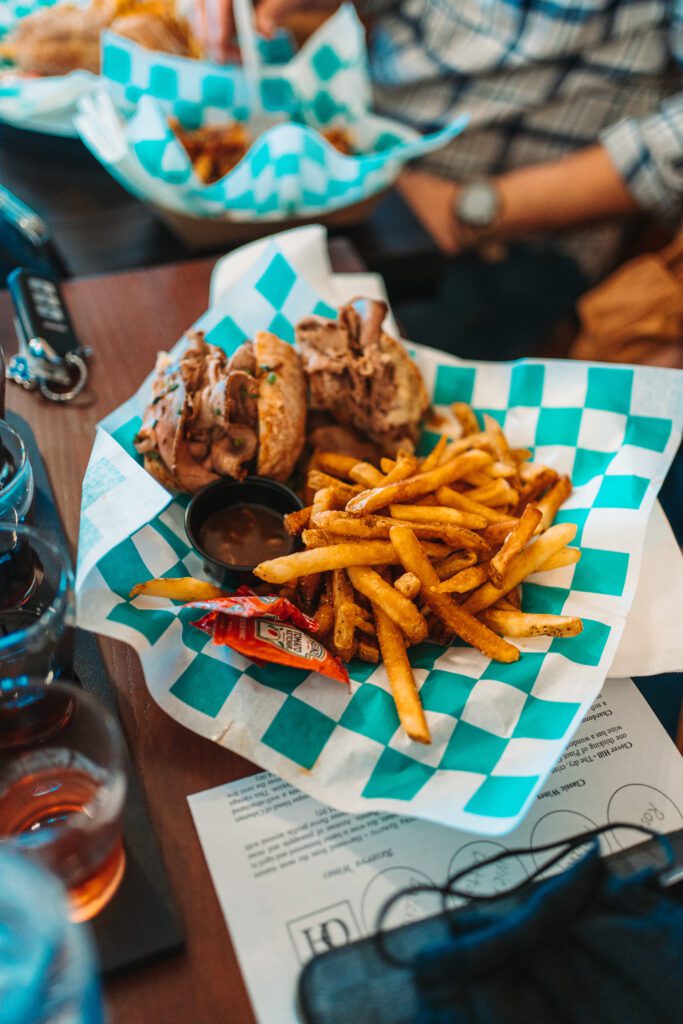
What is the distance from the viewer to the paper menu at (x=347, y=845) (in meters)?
1.09

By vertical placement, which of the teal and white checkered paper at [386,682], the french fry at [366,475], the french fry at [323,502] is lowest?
the teal and white checkered paper at [386,682]

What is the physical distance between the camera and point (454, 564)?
145cm

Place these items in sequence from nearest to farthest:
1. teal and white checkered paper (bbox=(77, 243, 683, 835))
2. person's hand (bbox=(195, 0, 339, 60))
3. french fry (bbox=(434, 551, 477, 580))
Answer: teal and white checkered paper (bbox=(77, 243, 683, 835)) → french fry (bbox=(434, 551, 477, 580)) → person's hand (bbox=(195, 0, 339, 60))

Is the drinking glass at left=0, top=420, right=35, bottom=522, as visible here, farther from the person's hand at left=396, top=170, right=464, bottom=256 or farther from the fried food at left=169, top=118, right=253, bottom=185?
the person's hand at left=396, top=170, right=464, bottom=256

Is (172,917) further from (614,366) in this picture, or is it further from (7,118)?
(7,118)

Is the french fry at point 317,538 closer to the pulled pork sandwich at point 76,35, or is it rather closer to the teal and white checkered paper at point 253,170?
the teal and white checkered paper at point 253,170

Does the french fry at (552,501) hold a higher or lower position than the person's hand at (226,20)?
lower

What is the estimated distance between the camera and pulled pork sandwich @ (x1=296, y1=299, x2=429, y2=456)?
1723 mm

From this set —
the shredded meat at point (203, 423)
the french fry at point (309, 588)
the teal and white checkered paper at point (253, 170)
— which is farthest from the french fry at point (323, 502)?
the teal and white checkered paper at point (253, 170)

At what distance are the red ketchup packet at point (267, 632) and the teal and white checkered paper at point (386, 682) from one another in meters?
0.06

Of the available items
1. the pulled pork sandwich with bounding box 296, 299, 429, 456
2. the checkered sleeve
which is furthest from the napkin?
the checkered sleeve

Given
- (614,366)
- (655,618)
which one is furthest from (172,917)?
(614,366)

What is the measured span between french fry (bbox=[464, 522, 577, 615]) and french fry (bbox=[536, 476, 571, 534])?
118 mm

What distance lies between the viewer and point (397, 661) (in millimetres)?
1330
